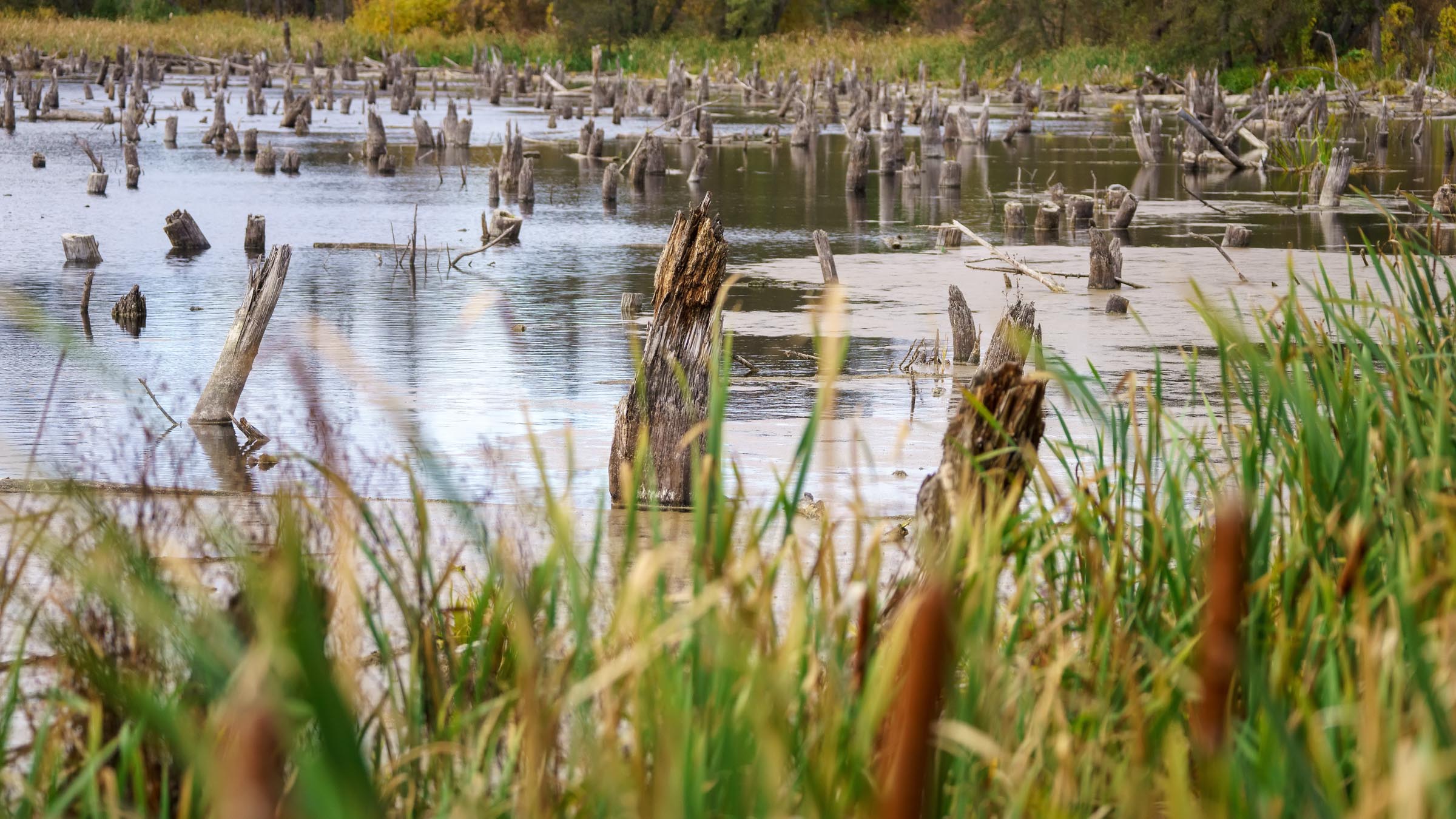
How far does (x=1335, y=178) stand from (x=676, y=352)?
14688mm

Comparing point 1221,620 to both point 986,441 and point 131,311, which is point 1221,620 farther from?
point 131,311

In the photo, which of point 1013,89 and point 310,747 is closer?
point 310,747

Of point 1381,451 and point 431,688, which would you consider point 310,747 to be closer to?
point 431,688

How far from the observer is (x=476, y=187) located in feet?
69.7

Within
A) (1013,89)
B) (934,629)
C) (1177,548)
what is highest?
(1013,89)

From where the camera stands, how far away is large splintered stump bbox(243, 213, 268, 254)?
1453cm

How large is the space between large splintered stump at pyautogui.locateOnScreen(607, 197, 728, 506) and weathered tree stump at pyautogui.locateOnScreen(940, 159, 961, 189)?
1584 cm

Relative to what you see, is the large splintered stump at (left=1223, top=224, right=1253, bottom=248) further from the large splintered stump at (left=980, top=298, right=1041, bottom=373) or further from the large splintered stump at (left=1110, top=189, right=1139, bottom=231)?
the large splintered stump at (left=980, top=298, right=1041, bottom=373)

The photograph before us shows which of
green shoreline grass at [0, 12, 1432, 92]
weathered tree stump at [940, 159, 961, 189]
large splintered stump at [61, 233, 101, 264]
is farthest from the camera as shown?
green shoreline grass at [0, 12, 1432, 92]

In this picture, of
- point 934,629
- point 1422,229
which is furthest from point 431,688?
point 1422,229

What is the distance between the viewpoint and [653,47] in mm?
59156

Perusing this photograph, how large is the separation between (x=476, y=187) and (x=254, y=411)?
531 inches

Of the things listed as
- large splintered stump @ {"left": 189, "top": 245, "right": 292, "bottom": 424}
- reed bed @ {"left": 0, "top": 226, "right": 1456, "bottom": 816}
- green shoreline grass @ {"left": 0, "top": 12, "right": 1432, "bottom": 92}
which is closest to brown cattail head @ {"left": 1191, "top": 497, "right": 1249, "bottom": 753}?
reed bed @ {"left": 0, "top": 226, "right": 1456, "bottom": 816}

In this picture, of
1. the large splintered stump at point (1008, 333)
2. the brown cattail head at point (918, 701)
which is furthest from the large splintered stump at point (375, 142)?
the brown cattail head at point (918, 701)
